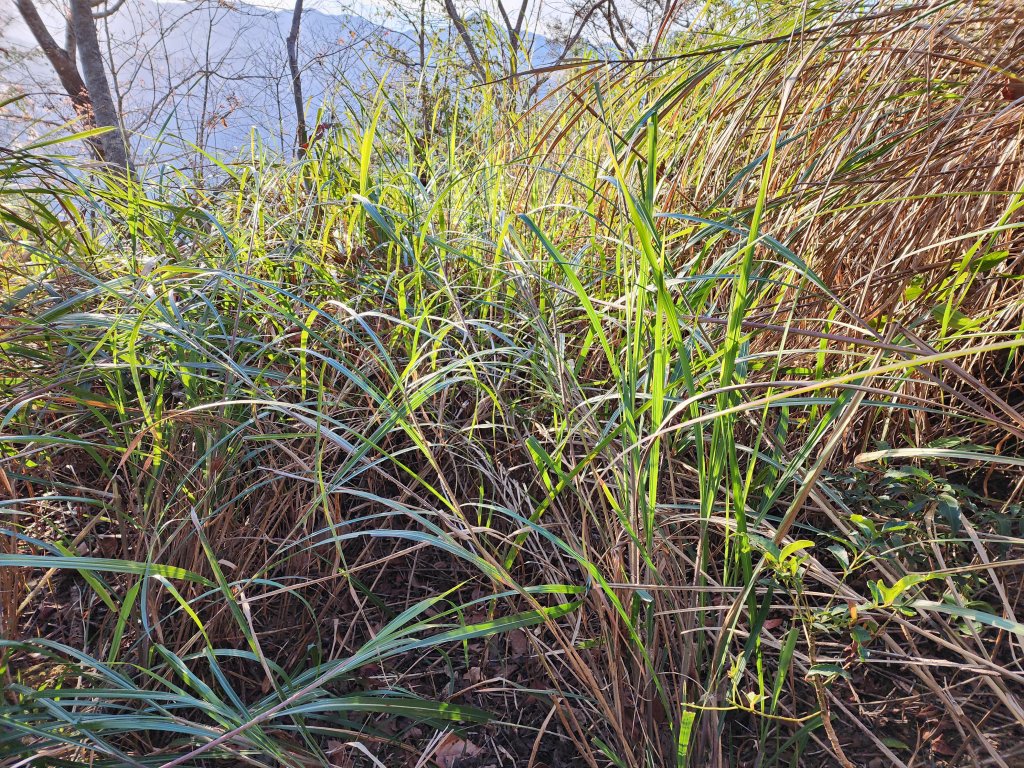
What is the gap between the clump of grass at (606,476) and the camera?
71cm

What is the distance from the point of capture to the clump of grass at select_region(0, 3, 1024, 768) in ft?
2.33

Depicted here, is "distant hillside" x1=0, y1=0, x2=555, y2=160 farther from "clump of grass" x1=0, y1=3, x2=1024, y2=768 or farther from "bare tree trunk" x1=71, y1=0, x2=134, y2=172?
"clump of grass" x1=0, y1=3, x2=1024, y2=768

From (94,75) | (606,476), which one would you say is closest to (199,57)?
(94,75)

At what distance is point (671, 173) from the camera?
56.9 inches

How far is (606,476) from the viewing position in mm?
946

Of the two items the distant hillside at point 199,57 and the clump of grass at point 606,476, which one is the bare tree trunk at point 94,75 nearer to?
the distant hillside at point 199,57

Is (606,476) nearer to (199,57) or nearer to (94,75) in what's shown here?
(94,75)

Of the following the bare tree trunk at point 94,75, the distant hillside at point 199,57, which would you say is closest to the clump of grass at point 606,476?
the bare tree trunk at point 94,75

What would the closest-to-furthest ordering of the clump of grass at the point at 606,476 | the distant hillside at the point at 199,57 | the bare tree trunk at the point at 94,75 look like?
the clump of grass at the point at 606,476
the bare tree trunk at the point at 94,75
the distant hillside at the point at 199,57

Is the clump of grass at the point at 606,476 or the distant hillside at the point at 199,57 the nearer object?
the clump of grass at the point at 606,476

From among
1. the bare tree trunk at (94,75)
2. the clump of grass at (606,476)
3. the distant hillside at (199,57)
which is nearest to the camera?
the clump of grass at (606,476)

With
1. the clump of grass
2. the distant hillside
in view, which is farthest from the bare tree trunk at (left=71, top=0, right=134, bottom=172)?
the clump of grass

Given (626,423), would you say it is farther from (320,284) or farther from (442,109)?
(442,109)

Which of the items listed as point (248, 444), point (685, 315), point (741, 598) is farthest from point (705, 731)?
point (248, 444)
